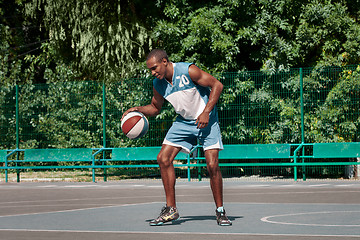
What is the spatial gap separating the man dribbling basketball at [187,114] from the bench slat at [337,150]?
8971 millimetres

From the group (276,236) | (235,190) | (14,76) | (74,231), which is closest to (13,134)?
(14,76)

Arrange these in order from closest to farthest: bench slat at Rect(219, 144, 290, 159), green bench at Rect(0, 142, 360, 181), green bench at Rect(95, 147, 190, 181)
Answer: green bench at Rect(0, 142, 360, 181)
bench slat at Rect(219, 144, 290, 159)
green bench at Rect(95, 147, 190, 181)

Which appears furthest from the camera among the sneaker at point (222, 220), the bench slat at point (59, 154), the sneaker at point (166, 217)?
the bench slat at point (59, 154)

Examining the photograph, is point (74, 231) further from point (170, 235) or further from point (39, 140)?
point (39, 140)

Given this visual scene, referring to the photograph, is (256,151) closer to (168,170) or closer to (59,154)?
(59,154)

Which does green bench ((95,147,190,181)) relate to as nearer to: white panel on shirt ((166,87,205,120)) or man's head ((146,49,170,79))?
white panel on shirt ((166,87,205,120))

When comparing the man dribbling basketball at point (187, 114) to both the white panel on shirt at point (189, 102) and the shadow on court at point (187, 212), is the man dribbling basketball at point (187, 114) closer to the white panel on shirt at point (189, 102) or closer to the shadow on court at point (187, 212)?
the white panel on shirt at point (189, 102)

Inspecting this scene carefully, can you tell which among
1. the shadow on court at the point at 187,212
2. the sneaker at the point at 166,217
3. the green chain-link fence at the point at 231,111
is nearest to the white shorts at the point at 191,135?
the sneaker at the point at 166,217

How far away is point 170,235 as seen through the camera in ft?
24.4

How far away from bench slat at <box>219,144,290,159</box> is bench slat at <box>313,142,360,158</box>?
747 millimetres

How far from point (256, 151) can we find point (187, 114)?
9.36 meters

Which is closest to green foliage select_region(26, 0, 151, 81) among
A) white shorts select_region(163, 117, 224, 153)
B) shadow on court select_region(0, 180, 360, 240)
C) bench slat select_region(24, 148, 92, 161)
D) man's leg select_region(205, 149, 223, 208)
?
bench slat select_region(24, 148, 92, 161)

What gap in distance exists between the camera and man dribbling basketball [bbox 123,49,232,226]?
329 inches

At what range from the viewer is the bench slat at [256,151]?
17516 mm
